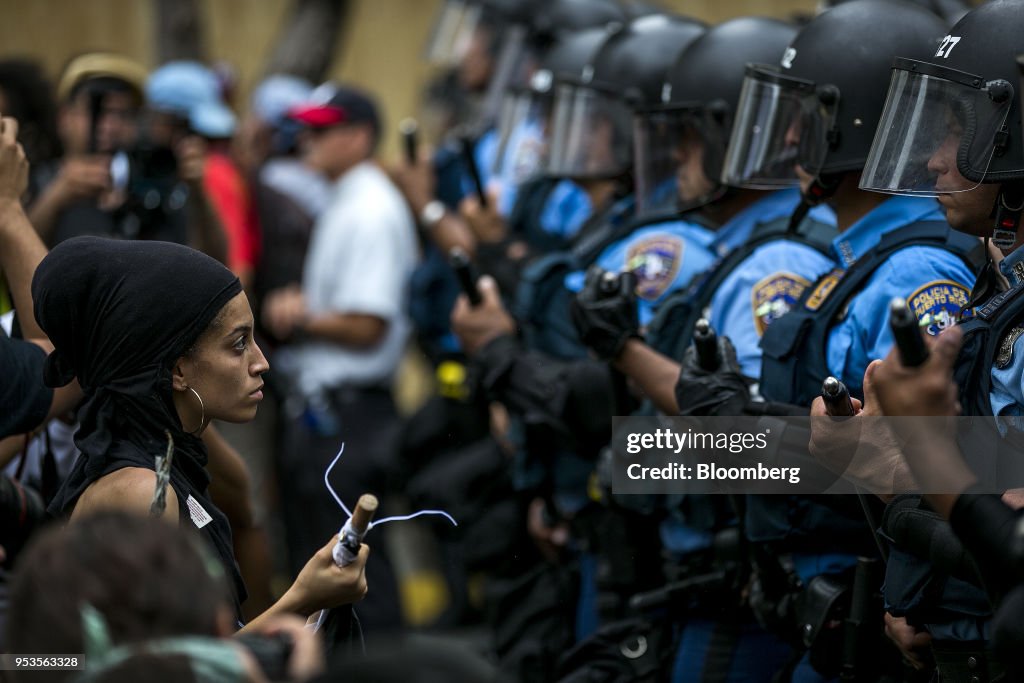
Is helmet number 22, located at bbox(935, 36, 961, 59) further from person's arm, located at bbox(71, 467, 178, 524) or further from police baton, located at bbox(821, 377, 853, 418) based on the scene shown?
person's arm, located at bbox(71, 467, 178, 524)

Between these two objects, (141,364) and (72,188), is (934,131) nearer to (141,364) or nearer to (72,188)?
(141,364)

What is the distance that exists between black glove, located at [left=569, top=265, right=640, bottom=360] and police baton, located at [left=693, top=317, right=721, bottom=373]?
0.39 metres

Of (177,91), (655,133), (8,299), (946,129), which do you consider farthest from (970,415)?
(177,91)

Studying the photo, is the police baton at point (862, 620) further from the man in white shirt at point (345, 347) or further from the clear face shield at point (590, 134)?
the man in white shirt at point (345, 347)

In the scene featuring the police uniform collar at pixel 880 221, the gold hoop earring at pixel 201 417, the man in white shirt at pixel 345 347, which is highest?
the police uniform collar at pixel 880 221

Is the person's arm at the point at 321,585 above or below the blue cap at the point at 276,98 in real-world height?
above

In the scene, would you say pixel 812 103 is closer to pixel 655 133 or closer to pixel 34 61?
pixel 655 133

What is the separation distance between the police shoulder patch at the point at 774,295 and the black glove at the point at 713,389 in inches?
8.9

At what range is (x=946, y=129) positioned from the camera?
2.85 m

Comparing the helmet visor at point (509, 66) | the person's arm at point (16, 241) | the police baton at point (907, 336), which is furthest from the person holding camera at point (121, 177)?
the police baton at point (907, 336)

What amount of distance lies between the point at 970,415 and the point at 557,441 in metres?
2.09

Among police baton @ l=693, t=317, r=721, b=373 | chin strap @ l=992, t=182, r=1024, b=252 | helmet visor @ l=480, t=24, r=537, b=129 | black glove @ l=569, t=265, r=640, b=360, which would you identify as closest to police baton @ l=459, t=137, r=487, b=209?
helmet visor @ l=480, t=24, r=537, b=129

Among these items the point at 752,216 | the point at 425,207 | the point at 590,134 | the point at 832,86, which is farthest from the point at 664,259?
the point at 425,207

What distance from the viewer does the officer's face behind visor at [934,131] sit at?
8.92 feet
